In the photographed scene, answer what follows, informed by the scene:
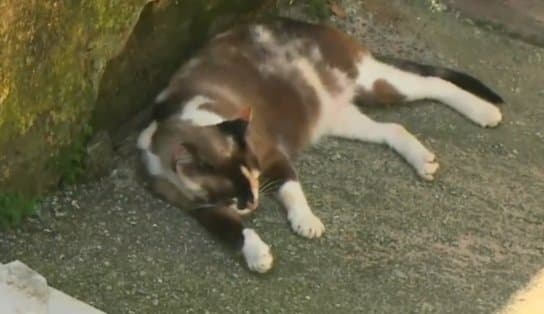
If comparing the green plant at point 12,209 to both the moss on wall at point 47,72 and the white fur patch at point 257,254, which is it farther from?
the white fur patch at point 257,254

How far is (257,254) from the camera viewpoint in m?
3.19

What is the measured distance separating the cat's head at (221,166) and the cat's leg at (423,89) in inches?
33.3

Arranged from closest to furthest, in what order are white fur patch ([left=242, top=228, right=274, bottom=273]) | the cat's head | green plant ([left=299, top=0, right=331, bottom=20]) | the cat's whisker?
white fur patch ([left=242, top=228, right=274, bottom=273]) < the cat's head < the cat's whisker < green plant ([left=299, top=0, right=331, bottom=20])

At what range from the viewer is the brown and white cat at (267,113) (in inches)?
131

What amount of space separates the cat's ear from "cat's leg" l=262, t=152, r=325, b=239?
247mm

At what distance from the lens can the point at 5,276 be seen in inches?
99.0

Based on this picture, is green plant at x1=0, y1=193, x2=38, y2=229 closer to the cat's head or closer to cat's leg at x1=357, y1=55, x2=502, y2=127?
the cat's head

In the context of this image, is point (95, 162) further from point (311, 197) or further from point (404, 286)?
point (404, 286)

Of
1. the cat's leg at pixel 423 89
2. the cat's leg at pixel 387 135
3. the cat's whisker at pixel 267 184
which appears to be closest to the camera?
the cat's whisker at pixel 267 184

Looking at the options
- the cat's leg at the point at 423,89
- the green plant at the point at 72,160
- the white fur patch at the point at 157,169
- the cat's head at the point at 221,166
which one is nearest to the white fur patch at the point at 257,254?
the cat's head at the point at 221,166

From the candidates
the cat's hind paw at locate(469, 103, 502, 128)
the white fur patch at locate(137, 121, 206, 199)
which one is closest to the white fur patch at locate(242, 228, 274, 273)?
the white fur patch at locate(137, 121, 206, 199)

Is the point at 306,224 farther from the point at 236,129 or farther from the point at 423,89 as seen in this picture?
the point at 423,89

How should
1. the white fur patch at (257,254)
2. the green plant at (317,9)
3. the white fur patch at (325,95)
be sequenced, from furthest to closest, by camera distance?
the green plant at (317,9), the white fur patch at (325,95), the white fur patch at (257,254)

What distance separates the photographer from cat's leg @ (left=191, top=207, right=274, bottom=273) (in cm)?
319
